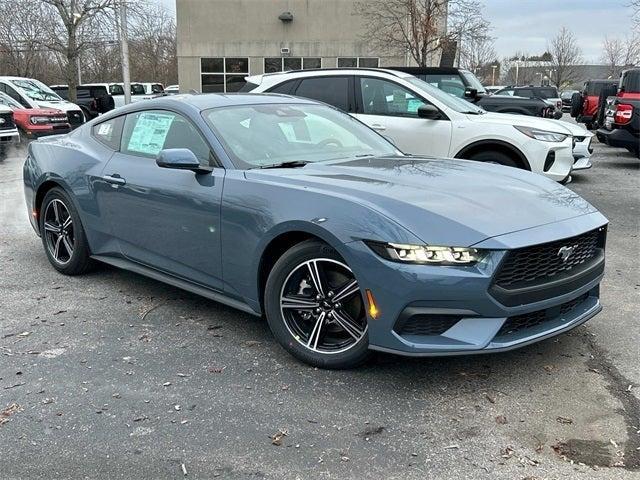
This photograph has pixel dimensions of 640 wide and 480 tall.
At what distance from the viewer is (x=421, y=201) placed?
328 cm

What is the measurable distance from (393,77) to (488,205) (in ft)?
16.2

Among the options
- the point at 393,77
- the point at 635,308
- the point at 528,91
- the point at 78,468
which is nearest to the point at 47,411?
the point at 78,468

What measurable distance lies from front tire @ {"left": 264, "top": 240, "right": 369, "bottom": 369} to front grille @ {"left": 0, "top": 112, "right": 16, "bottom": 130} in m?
13.1

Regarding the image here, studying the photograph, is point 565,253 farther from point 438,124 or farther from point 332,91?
point 332,91

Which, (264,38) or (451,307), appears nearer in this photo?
(451,307)

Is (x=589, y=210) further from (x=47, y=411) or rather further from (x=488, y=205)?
(x=47, y=411)

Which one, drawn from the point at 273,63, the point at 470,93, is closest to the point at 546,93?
the point at 273,63

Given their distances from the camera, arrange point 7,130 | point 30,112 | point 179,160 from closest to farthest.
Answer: point 179,160 → point 7,130 → point 30,112

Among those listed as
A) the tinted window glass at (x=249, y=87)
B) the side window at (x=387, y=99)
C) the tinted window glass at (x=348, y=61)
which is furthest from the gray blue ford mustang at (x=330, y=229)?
the tinted window glass at (x=348, y=61)

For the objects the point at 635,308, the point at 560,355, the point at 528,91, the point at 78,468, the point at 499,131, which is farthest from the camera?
the point at 528,91

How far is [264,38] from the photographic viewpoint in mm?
30000

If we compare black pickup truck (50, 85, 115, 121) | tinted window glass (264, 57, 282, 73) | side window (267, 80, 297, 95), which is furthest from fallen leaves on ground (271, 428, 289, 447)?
tinted window glass (264, 57, 282, 73)

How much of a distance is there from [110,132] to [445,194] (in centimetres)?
286

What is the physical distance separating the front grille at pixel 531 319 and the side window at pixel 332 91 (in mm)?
5293
